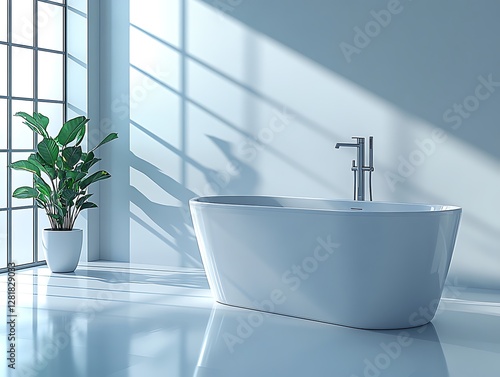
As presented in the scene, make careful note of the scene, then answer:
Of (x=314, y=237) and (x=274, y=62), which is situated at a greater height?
(x=274, y=62)

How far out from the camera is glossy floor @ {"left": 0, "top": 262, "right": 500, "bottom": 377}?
275cm

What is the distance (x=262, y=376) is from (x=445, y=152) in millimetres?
2397

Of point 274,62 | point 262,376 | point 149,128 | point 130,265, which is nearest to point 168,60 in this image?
point 149,128

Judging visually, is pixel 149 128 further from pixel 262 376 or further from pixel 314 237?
pixel 262 376

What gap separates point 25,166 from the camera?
15.5ft

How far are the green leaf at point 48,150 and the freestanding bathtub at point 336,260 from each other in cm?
146

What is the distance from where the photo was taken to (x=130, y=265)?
17.5ft

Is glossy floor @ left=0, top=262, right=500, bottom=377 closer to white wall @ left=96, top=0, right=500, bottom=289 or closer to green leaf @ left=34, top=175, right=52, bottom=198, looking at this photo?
green leaf @ left=34, top=175, right=52, bottom=198

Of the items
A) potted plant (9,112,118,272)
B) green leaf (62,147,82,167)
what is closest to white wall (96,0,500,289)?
potted plant (9,112,118,272)

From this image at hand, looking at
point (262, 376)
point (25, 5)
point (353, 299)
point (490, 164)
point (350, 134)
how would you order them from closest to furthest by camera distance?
point (262, 376), point (353, 299), point (490, 164), point (350, 134), point (25, 5)

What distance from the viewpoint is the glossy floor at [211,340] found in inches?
108

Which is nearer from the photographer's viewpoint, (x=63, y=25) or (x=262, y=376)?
(x=262, y=376)

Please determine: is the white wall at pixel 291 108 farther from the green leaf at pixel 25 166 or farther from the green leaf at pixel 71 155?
the green leaf at pixel 25 166

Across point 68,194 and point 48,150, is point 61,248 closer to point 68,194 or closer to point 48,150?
point 68,194
